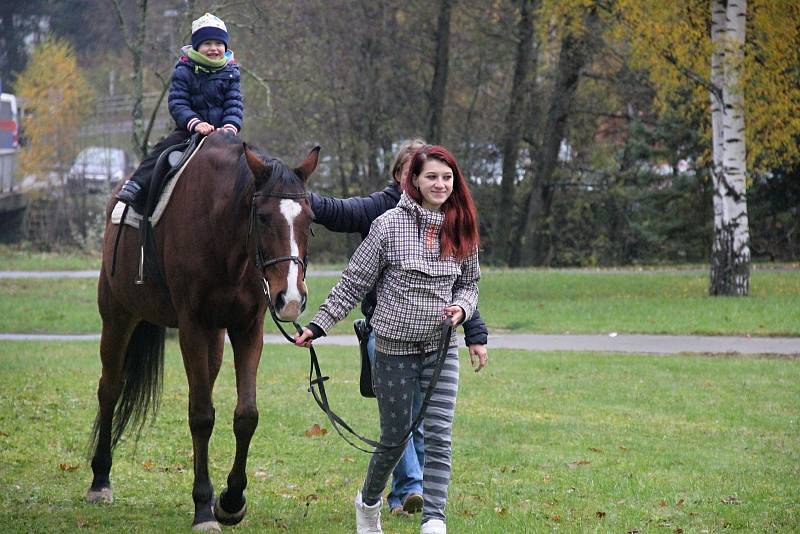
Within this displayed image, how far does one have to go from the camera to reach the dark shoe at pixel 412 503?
23.2 ft

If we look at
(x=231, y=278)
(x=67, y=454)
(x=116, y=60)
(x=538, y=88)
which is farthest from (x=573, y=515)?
(x=116, y=60)

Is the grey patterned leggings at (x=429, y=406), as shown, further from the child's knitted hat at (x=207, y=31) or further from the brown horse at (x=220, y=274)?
the child's knitted hat at (x=207, y=31)

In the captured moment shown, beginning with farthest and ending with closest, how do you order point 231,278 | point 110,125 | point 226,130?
1. point 110,125
2. point 226,130
3. point 231,278

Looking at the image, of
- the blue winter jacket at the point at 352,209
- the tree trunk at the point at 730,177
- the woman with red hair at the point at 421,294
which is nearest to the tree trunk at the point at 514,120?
the tree trunk at the point at 730,177

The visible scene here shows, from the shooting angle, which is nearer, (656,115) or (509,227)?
(656,115)

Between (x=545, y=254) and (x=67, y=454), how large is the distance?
26.9 metres

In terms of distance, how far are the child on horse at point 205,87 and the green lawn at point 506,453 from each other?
83.4 inches

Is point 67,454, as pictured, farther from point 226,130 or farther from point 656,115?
point 656,115

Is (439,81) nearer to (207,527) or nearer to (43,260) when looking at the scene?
(43,260)

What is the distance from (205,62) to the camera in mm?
7832

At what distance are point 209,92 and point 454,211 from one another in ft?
8.50

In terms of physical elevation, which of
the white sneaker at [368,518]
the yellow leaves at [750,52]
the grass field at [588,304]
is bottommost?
the white sneaker at [368,518]

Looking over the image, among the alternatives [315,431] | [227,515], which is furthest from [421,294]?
[315,431]

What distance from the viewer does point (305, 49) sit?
31344 mm
